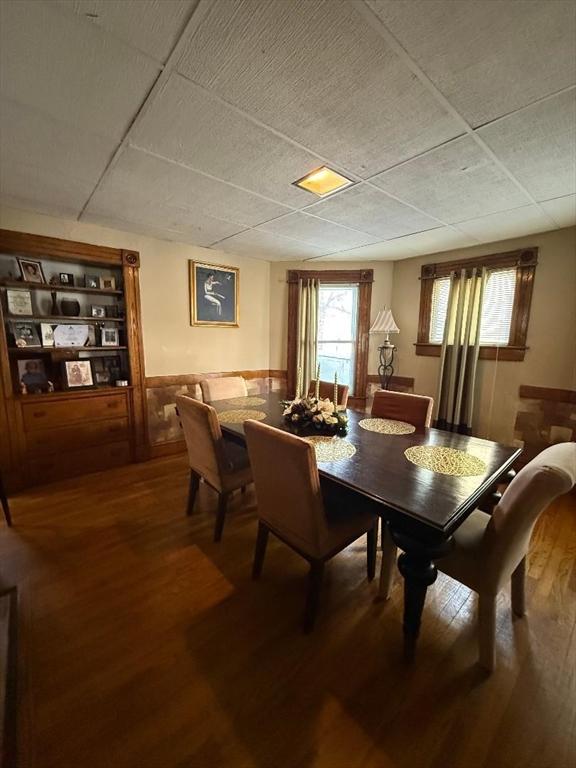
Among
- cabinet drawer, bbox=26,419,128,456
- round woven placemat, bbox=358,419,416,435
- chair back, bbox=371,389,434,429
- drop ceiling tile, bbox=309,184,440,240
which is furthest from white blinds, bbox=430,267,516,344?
cabinet drawer, bbox=26,419,128,456

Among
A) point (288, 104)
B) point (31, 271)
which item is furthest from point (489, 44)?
point (31, 271)

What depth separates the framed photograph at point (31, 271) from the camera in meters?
2.58

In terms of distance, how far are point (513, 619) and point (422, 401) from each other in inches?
51.0

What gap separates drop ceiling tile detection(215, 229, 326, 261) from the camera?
3125mm

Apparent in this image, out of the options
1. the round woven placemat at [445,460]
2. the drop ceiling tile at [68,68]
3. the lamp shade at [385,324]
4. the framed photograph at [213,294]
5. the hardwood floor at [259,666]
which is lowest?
the hardwood floor at [259,666]

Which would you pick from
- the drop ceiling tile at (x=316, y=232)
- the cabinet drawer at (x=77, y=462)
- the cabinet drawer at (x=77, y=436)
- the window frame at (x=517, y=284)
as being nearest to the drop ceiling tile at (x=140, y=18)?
the drop ceiling tile at (x=316, y=232)

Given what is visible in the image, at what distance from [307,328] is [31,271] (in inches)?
113

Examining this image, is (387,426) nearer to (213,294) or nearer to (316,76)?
(316,76)

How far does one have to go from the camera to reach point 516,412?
10.1 ft

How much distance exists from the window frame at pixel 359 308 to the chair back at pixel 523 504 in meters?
2.84

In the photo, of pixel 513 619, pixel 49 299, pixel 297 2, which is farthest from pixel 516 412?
pixel 49 299

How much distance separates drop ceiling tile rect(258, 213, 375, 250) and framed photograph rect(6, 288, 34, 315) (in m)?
2.10

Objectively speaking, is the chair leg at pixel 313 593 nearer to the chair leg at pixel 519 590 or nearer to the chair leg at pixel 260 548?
the chair leg at pixel 260 548

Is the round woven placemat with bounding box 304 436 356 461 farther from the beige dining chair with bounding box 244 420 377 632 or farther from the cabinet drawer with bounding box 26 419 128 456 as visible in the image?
the cabinet drawer with bounding box 26 419 128 456
